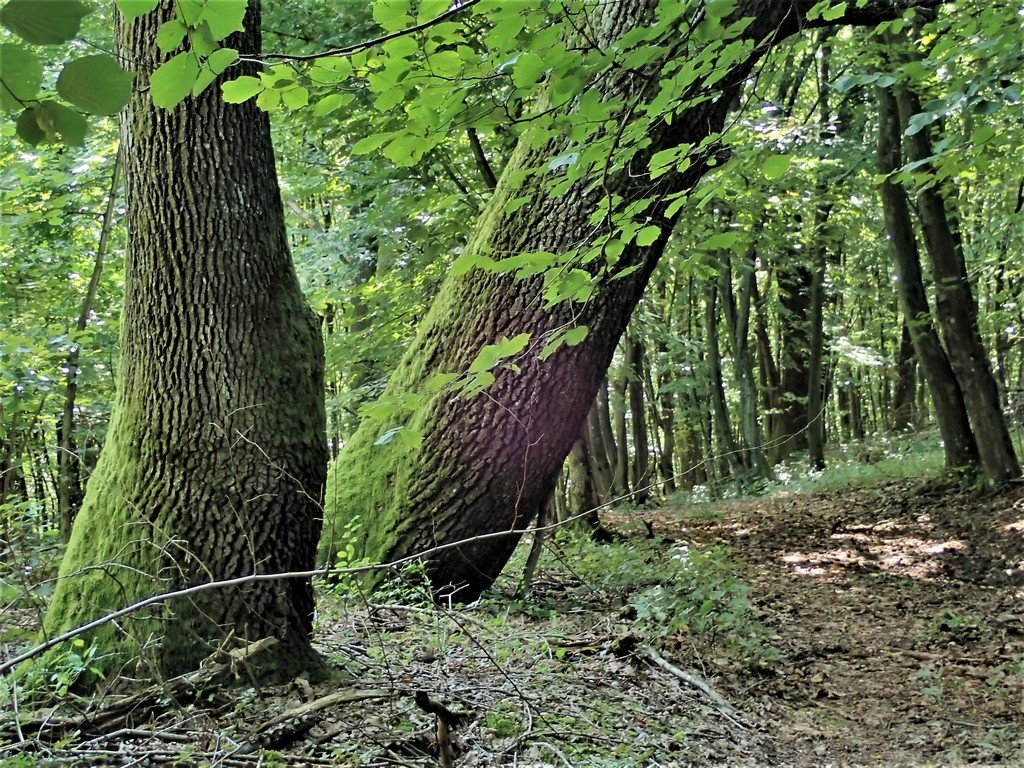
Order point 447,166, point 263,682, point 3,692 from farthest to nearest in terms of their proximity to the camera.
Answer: point 447,166 < point 263,682 < point 3,692

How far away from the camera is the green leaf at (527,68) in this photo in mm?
2154

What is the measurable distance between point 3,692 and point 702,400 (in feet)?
55.8

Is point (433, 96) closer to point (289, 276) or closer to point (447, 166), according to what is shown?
point (289, 276)

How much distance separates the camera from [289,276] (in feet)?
12.4

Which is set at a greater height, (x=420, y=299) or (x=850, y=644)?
(x=420, y=299)

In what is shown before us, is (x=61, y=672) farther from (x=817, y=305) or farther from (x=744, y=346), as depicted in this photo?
(x=817, y=305)

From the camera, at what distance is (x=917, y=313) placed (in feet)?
29.6

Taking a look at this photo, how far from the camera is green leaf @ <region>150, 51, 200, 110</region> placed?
A: 1345 millimetres

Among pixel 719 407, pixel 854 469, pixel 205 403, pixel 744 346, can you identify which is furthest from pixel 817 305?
pixel 205 403

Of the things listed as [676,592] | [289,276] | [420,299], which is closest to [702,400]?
[420,299]

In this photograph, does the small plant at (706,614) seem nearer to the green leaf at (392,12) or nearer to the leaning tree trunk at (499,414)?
the leaning tree trunk at (499,414)

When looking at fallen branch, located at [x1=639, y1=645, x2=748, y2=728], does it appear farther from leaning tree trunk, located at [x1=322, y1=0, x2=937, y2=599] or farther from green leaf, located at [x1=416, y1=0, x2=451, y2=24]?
green leaf, located at [x1=416, y1=0, x2=451, y2=24]

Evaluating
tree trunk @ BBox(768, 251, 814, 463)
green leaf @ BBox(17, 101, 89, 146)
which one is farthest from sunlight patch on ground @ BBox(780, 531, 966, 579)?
green leaf @ BBox(17, 101, 89, 146)

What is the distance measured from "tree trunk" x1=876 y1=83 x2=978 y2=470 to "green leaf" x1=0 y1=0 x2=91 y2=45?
926 centimetres
